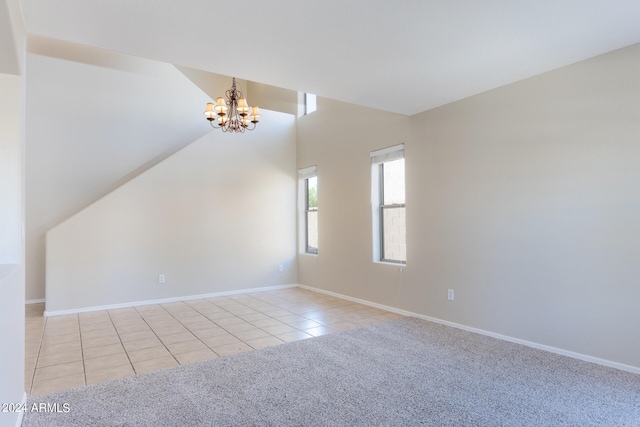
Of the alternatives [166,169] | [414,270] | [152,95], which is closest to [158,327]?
[166,169]

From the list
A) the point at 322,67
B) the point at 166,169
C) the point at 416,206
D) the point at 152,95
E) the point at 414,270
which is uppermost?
the point at 152,95

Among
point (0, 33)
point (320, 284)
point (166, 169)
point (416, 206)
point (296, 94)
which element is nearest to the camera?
point (0, 33)

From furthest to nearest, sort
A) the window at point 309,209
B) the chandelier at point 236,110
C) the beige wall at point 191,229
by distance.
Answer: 1. the window at point 309,209
2. the beige wall at point 191,229
3. the chandelier at point 236,110

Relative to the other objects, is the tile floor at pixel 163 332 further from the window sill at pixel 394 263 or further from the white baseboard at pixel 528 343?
the window sill at pixel 394 263

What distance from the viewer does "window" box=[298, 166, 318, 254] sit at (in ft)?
21.9

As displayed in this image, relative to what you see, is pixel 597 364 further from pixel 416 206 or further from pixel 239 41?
pixel 239 41

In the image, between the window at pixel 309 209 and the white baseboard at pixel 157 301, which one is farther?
the window at pixel 309 209

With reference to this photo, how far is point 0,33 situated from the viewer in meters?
1.80

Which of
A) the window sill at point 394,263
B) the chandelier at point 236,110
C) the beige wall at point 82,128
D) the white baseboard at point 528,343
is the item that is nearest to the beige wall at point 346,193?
the window sill at point 394,263

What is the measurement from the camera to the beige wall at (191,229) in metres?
5.03

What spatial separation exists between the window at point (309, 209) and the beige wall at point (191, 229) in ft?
0.63

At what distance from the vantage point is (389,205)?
5082 mm

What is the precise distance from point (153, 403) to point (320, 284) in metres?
4.03

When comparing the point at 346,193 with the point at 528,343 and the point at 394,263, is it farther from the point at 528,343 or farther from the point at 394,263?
the point at 528,343
